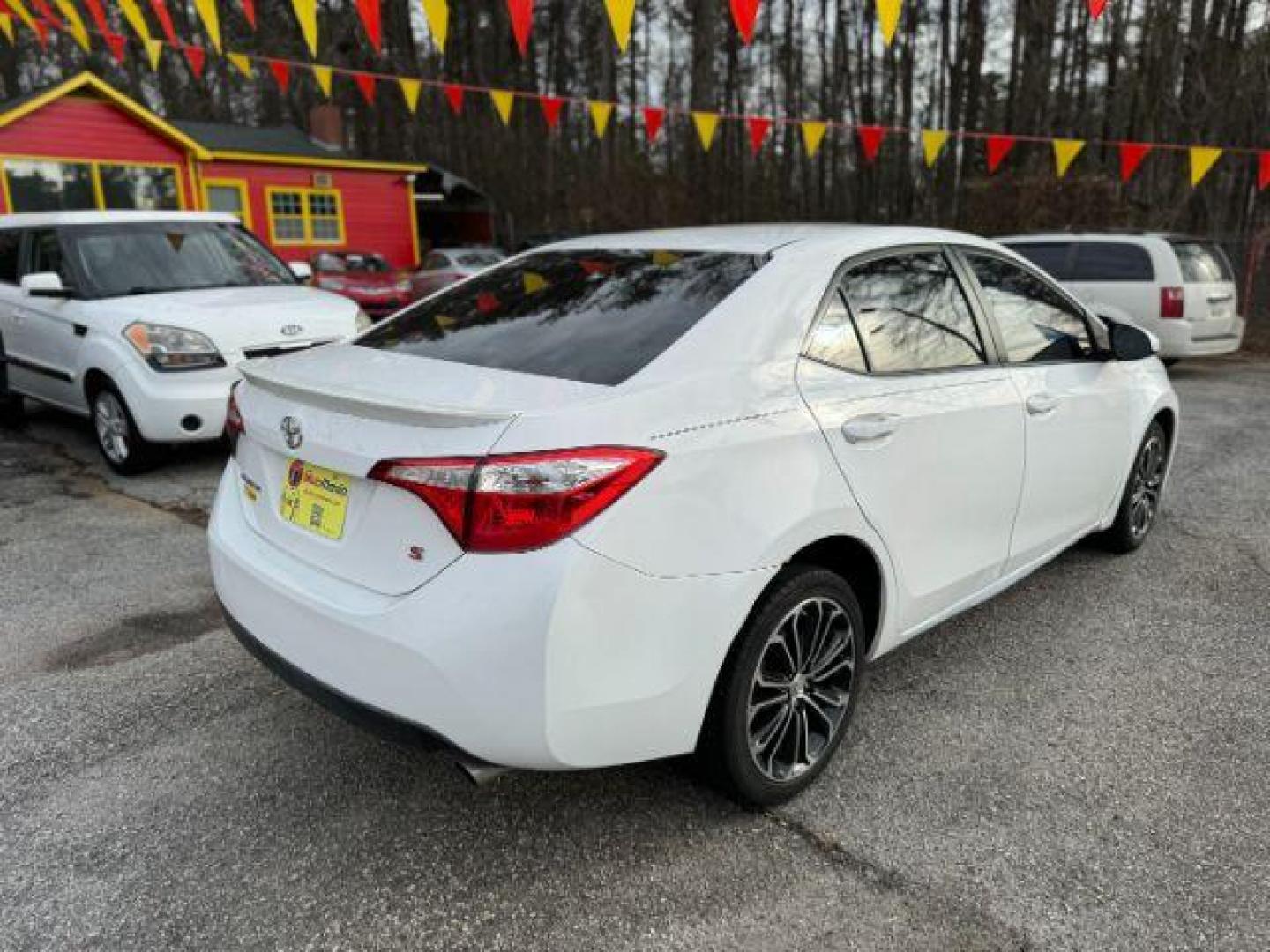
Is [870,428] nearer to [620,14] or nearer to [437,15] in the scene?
[620,14]

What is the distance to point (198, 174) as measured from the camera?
21.9m

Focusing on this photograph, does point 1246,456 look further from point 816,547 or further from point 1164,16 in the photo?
point 1164,16

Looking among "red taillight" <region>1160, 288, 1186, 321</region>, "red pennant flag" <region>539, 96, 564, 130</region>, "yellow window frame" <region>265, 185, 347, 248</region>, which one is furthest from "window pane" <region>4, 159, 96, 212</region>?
"red taillight" <region>1160, 288, 1186, 321</region>

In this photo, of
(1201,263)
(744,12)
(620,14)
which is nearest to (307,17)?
(620,14)

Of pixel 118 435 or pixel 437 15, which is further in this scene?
pixel 437 15

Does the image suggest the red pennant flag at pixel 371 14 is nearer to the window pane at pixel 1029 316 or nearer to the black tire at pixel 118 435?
the black tire at pixel 118 435

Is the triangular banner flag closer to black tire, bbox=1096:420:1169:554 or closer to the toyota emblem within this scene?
black tire, bbox=1096:420:1169:554

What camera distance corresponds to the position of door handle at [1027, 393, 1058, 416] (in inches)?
127

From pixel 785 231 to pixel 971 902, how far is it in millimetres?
1980

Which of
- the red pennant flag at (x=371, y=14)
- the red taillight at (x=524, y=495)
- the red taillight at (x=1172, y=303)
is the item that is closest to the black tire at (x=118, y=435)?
the red pennant flag at (x=371, y=14)

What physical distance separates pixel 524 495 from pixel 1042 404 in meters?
2.15

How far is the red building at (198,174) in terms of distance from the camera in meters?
19.1

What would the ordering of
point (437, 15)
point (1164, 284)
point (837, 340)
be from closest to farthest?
point (837, 340), point (437, 15), point (1164, 284)

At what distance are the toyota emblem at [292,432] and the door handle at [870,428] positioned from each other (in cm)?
139
